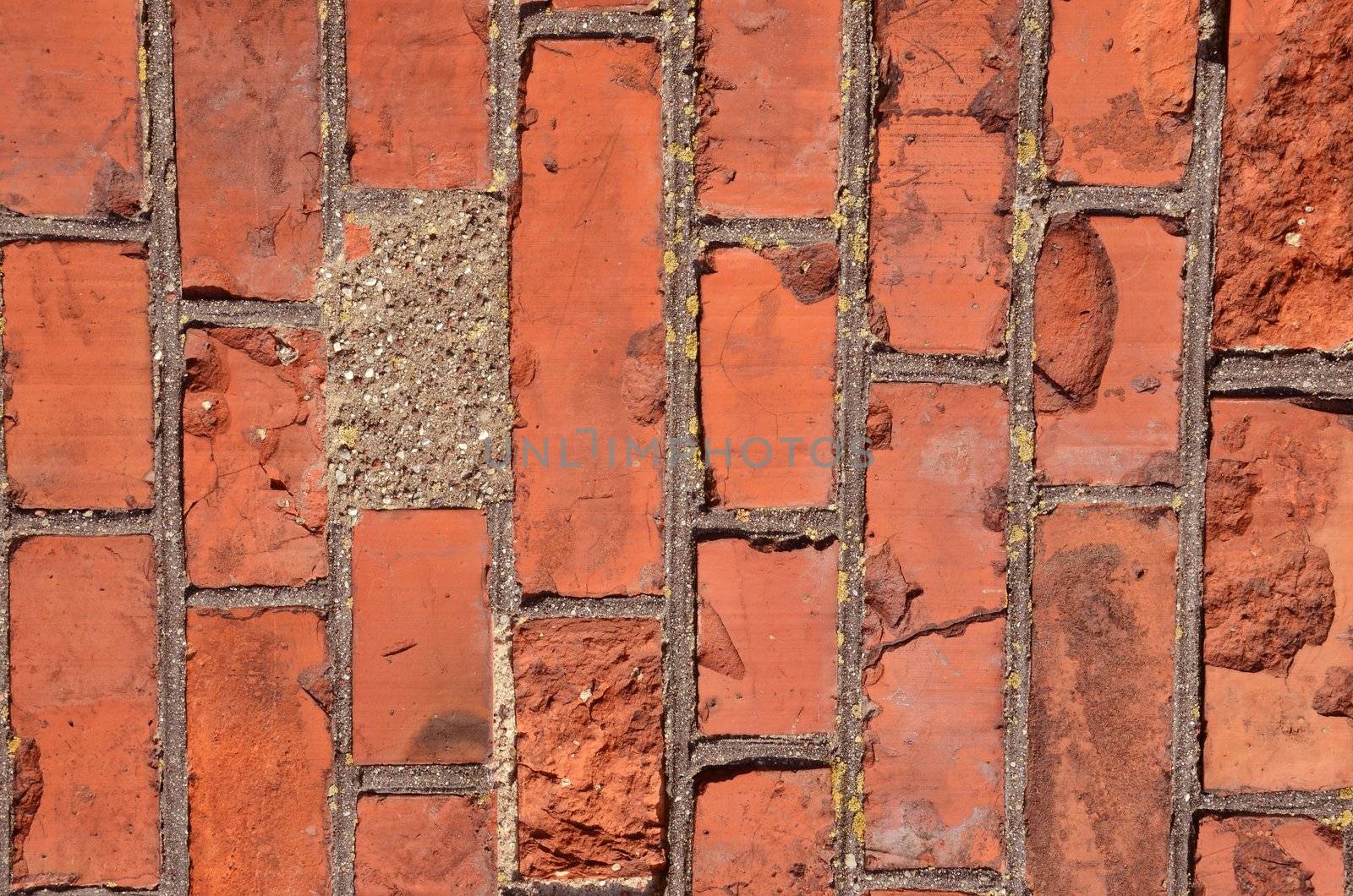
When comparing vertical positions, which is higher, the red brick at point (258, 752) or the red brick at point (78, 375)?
the red brick at point (78, 375)

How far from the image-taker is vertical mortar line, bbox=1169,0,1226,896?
1.14 meters

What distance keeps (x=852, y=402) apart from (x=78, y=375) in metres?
1.01

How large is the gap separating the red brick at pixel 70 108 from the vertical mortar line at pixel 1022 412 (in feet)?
3.73

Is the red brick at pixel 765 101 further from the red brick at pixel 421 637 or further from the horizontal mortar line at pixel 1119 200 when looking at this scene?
the red brick at pixel 421 637

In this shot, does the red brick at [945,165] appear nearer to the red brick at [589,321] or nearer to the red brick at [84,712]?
the red brick at [589,321]

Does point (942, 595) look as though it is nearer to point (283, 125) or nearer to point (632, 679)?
point (632, 679)

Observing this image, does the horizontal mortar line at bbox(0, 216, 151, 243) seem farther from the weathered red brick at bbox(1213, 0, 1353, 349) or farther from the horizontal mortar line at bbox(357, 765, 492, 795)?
the weathered red brick at bbox(1213, 0, 1353, 349)

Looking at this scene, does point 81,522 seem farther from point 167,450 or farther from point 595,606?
point 595,606

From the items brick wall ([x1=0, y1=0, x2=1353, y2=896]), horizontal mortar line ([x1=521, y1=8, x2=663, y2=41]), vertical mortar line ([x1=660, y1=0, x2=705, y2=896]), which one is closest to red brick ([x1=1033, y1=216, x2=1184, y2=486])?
brick wall ([x1=0, y1=0, x2=1353, y2=896])

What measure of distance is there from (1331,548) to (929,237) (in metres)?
0.68

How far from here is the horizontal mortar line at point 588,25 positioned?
113 cm

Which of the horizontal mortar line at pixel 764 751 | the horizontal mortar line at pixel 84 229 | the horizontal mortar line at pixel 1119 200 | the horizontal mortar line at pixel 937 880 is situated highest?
the horizontal mortar line at pixel 1119 200

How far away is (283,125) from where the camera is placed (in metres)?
1.13

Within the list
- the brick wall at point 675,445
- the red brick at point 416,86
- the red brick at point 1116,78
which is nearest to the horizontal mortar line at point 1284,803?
the brick wall at point 675,445
